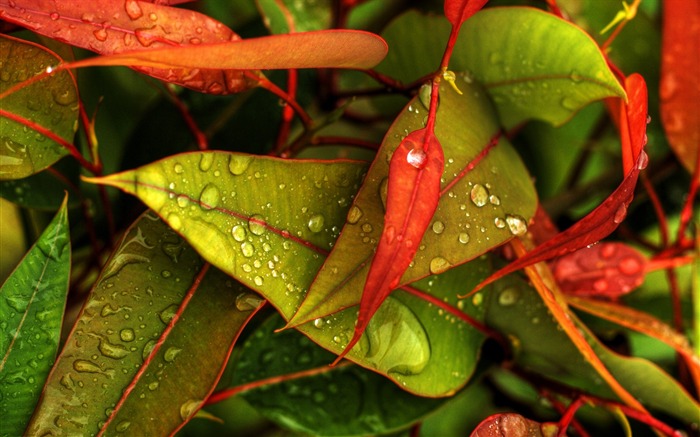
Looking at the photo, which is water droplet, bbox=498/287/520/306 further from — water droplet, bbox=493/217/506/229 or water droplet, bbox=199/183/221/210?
water droplet, bbox=199/183/221/210

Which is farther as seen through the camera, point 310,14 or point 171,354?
point 310,14

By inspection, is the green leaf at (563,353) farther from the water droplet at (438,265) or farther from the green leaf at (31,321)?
the green leaf at (31,321)

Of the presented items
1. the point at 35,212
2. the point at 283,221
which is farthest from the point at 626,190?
the point at 35,212

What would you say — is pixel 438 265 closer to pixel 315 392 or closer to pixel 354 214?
pixel 354 214

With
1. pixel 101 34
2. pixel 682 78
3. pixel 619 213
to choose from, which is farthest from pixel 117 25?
pixel 682 78

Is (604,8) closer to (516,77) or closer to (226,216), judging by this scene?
(516,77)

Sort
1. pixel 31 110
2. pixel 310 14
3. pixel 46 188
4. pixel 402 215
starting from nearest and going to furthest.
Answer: pixel 402 215 → pixel 31 110 → pixel 46 188 → pixel 310 14
